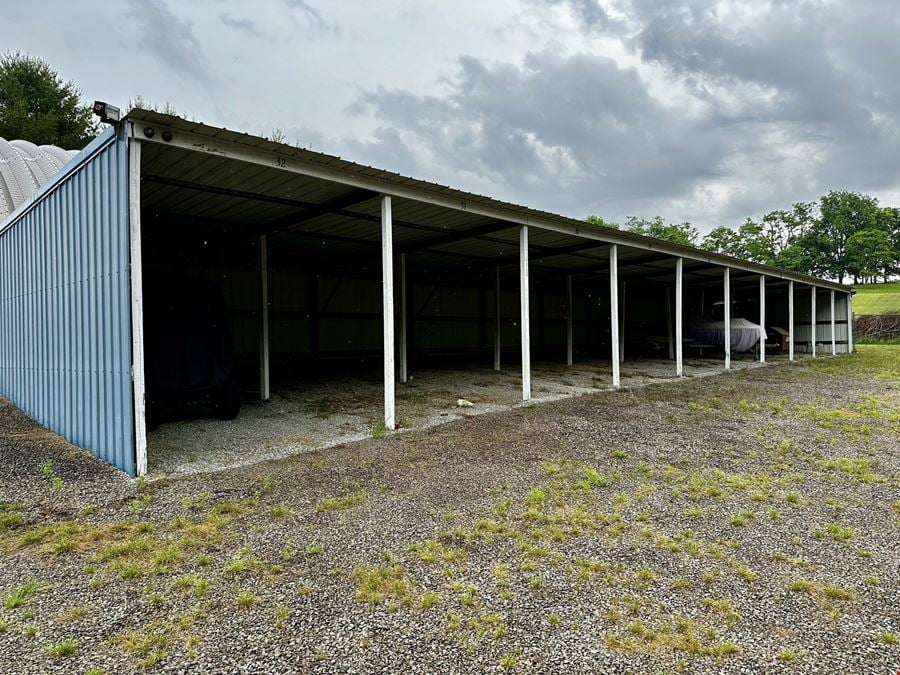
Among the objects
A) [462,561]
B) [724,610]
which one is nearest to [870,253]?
[724,610]

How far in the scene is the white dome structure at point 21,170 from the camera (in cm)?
1348

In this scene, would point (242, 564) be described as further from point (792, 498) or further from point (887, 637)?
point (792, 498)

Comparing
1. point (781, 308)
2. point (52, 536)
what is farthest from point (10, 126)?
point (781, 308)

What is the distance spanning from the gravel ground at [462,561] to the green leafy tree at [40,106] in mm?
24640

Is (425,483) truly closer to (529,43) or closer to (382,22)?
(382,22)

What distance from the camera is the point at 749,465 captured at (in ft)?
16.1

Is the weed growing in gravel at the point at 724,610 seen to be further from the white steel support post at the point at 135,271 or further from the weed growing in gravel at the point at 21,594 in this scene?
the white steel support post at the point at 135,271

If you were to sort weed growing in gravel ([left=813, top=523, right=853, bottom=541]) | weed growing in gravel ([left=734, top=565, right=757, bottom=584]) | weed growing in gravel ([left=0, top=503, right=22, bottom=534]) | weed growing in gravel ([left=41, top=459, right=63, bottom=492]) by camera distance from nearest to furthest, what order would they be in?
weed growing in gravel ([left=734, top=565, right=757, bottom=584]) < weed growing in gravel ([left=813, top=523, right=853, bottom=541]) < weed growing in gravel ([left=0, top=503, right=22, bottom=534]) < weed growing in gravel ([left=41, top=459, right=63, bottom=492])

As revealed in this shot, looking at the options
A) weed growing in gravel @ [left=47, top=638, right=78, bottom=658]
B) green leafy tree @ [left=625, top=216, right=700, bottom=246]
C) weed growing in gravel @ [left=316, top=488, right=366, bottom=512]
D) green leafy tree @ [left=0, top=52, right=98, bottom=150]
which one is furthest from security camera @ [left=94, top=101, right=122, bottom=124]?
green leafy tree @ [left=625, top=216, right=700, bottom=246]

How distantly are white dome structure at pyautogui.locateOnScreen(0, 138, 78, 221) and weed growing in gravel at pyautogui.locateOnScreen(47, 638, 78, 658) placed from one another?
14159 mm

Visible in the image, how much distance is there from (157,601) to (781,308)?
24.2 meters

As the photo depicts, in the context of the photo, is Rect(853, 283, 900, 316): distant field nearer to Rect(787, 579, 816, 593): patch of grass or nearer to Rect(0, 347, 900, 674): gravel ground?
Rect(0, 347, 900, 674): gravel ground

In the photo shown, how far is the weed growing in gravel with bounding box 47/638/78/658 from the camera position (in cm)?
212

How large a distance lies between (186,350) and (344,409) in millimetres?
2400
